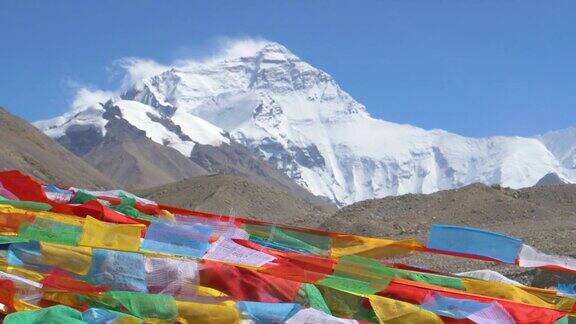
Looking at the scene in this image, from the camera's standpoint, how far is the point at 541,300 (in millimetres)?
7824

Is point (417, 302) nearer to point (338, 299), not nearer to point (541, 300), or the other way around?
point (338, 299)

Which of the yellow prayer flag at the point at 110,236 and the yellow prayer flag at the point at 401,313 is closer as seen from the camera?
the yellow prayer flag at the point at 401,313

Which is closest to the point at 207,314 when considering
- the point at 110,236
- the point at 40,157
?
the point at 110,236

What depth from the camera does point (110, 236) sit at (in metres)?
7.65

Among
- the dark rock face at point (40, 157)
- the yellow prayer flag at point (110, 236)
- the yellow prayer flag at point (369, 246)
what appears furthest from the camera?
the dark rock face at point (40, 157)

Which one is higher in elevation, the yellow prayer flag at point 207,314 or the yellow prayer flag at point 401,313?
the yellow prayer flag at point 401,313

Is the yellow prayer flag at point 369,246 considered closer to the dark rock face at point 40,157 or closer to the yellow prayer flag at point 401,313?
the yellow prayer flag at point 401,313

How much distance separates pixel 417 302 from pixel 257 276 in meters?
1.22

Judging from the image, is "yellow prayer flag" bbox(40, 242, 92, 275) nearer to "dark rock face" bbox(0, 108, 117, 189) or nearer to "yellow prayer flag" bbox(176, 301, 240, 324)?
"yellow prayer flag" bbox(176, 301, 240, 324)

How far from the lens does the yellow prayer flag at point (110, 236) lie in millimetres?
7523

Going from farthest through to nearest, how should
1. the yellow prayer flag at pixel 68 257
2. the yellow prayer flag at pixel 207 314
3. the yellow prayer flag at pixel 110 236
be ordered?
1. the yellow prayer flag at pixel 110 236
2. the yellow prayer flag at pixel 68 257
3. the yellow prayer flag at pixel 207 314

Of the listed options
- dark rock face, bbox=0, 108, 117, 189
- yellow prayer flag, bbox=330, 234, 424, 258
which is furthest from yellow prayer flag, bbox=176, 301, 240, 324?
dark rock face, bbox=0, 108, 117, 189

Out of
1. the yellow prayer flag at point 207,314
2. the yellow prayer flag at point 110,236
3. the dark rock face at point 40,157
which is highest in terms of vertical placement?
the dark rock face at point 40,157

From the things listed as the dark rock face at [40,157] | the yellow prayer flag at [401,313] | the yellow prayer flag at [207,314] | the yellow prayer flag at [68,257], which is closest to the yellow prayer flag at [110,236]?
the yellow prayer flag at [68,257]
